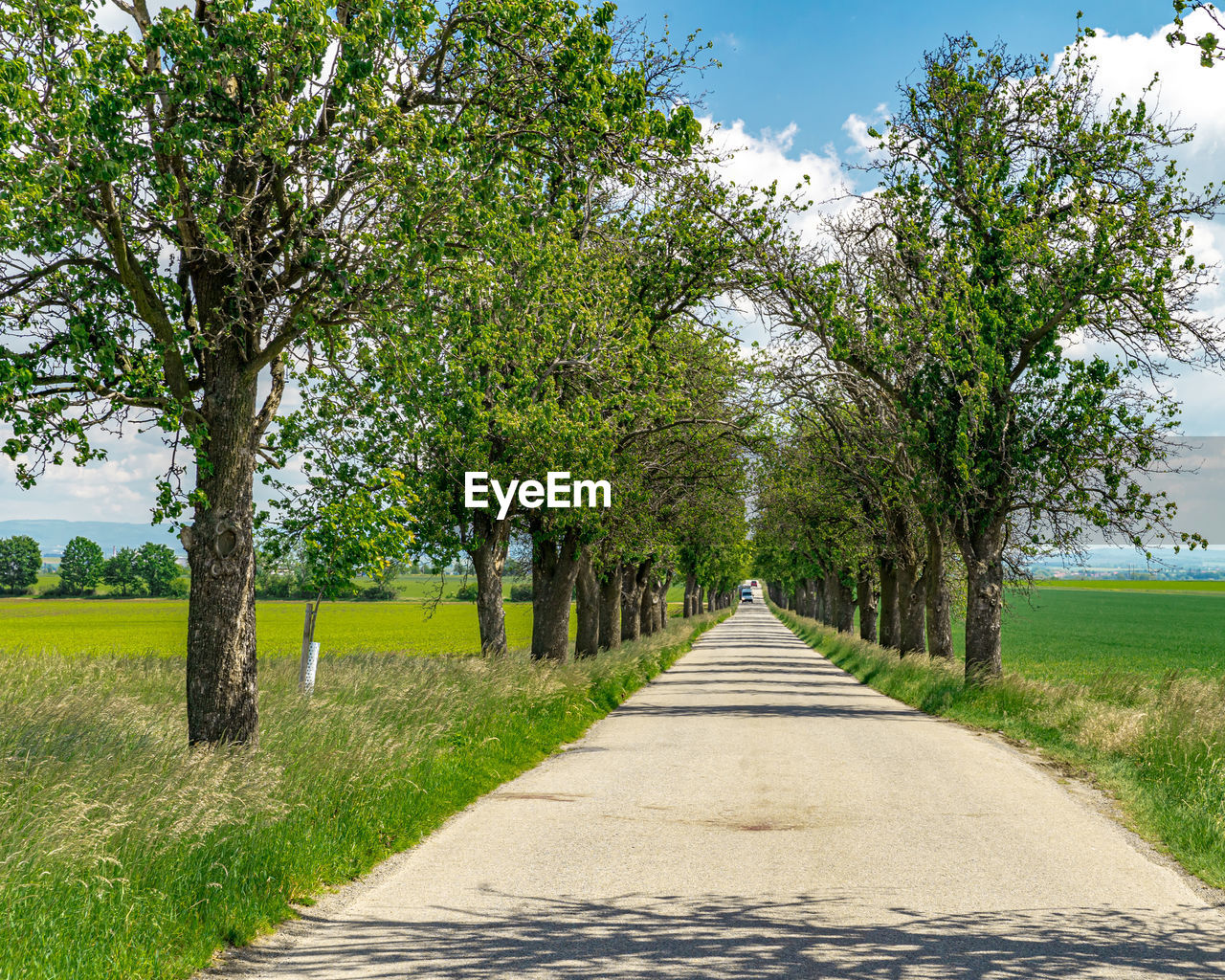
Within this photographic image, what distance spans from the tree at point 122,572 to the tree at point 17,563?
9.37 m

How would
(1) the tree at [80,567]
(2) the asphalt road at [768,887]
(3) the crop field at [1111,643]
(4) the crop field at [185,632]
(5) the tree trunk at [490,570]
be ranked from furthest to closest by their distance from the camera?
1. (1) the tree at [80,567]
2. (4) the crop field at [185,632]
3. (3) the crop field at [1111,643]
4. (5) the tree trunk at [490,570]
5. (2) the asphalt road at [768,887]

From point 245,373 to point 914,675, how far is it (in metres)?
18.3

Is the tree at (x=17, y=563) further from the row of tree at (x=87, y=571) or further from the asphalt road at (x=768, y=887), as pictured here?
the asphalt road at (x=768, y=887)

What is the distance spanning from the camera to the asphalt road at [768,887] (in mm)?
5355

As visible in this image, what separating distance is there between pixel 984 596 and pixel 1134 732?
8.34 meters

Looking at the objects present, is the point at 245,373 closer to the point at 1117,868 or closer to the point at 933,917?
the point at 933,917

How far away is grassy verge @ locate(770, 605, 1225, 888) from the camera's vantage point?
856 centimetres

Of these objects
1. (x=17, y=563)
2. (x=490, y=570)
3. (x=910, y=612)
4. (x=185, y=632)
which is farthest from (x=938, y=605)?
(x=17, y=563)

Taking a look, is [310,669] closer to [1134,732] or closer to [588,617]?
[1134,732]

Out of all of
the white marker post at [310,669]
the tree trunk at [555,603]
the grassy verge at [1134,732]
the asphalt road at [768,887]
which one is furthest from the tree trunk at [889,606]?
the white marker post at [310,669]

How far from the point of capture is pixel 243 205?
8.42 meters

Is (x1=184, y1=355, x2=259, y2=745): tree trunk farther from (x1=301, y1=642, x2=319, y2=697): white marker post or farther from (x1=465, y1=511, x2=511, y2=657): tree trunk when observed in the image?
(x1=465, y1=511, x2=511, y2=657): tree trunk

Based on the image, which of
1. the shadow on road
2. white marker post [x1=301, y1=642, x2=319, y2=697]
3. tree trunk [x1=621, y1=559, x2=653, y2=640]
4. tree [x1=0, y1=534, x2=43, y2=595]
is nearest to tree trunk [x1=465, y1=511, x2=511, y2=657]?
white marker post [x1=301, y1=642, x2=319, y2=697]

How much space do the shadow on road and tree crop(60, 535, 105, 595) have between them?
449 feet
